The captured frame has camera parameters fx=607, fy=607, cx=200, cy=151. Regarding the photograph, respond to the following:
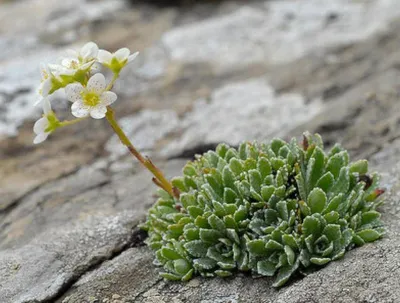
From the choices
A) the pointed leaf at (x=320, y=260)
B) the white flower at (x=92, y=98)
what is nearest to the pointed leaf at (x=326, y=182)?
the pointed leaf at (x=320, y=260)

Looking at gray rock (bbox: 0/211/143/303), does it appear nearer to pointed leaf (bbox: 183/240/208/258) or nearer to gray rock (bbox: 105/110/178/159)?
pointed leaf (bbox: 183/240/208/258)

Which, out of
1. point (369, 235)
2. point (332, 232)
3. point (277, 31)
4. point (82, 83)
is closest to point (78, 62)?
point (82, 83)

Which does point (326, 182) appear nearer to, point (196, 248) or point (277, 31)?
point (196, 248)

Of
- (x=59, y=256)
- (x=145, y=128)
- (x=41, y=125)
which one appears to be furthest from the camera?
(x=145, y=128)

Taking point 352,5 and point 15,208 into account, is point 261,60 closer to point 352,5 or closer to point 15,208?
point 352,5

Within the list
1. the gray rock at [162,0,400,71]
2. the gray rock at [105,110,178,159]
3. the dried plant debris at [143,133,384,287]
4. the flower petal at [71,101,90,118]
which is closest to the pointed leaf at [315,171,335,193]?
the dried plant debris at [143,133,384,287]
